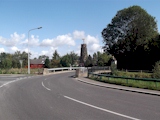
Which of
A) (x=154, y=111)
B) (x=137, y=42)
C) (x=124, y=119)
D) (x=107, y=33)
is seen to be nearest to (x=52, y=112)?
(x=124, y=119)

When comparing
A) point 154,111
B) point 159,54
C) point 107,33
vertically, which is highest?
point 107,33

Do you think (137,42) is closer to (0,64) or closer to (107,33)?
(107,33)

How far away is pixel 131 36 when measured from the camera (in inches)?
2454

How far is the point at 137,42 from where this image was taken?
202ft

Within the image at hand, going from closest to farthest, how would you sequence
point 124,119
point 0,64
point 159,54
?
point 124,119, point 159,54, point 0,64

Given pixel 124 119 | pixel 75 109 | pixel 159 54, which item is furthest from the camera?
pixel 159 54

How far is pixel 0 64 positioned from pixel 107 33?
141 ft

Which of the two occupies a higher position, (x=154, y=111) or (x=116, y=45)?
(x=116, y=45)

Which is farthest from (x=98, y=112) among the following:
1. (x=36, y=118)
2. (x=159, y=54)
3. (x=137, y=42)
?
(x=137, y=42)

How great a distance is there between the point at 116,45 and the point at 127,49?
335 centimetres

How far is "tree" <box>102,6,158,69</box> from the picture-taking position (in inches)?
2413

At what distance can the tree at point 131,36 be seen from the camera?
201 ft

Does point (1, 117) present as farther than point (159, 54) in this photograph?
No

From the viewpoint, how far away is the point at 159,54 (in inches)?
2130
